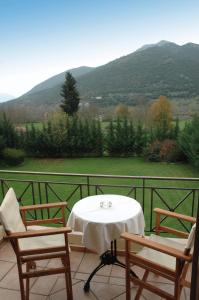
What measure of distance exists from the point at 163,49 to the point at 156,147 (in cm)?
2423

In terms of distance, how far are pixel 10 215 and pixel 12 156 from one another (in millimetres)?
13446

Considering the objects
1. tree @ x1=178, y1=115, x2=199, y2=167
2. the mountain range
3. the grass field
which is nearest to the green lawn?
the grass field

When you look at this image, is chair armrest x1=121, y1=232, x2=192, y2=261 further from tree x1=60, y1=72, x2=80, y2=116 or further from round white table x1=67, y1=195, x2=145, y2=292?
tree x1=60, y1=72, x2=80, y2=116

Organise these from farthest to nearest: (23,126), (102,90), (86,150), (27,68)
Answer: (102,90) < (23,126) < (86,150) < (27,68)

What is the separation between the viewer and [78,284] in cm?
230

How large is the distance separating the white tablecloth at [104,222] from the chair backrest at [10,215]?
0.46m

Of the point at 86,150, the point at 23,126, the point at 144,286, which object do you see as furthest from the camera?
the point at 23,126

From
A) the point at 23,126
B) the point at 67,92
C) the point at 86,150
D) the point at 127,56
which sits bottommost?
the point at 86,150

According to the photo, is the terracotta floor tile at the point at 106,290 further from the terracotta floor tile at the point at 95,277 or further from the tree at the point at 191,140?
the tree at the point at 191,140

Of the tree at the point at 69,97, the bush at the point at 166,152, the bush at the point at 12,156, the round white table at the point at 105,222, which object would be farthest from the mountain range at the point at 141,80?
the round white table at the point at 105,222

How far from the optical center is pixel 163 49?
3362cm

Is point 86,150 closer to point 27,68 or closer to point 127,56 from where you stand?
point 27,68

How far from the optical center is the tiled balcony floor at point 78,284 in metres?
2.15

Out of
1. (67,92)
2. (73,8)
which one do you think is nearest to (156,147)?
(73,8)
